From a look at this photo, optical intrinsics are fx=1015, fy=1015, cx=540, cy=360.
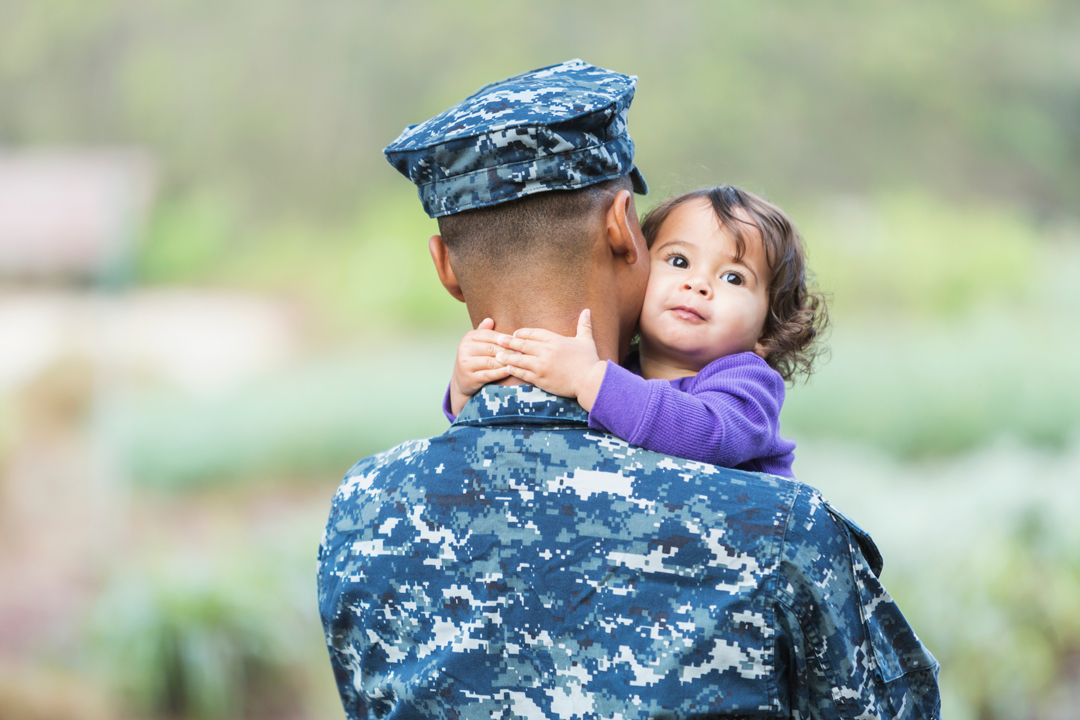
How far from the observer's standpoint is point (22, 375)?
4.88 m

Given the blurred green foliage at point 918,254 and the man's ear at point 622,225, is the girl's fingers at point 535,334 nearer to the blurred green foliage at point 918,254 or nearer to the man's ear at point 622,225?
the man's ear at point 622,225

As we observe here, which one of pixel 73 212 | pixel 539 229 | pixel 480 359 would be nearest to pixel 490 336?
pixel 480 359

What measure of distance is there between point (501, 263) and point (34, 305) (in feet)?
14.2

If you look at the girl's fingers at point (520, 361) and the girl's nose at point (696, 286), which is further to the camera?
→ the girl's nose at point (696, 286)

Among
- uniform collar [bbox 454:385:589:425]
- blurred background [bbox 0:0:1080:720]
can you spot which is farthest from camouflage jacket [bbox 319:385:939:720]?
blurred background [bbox 0:0:1080:720]

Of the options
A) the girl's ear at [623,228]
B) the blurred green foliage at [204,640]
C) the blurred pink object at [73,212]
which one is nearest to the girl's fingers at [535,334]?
the girl's ear at [623,228]

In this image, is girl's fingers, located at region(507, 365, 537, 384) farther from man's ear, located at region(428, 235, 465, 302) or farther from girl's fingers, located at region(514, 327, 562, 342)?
man's ear, located at region(428, 235, 465, 302)

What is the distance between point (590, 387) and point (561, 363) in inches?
1.9

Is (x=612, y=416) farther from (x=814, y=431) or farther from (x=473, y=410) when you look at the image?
(x=814, y=431)

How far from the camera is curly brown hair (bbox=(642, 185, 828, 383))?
1.57 metres

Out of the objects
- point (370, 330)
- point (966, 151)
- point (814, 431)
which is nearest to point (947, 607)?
point (814, 431)

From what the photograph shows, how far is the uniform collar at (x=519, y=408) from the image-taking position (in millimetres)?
1271

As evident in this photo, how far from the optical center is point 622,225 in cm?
131

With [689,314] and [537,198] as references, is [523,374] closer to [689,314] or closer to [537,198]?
[537,198]
